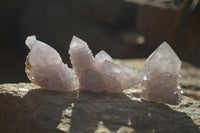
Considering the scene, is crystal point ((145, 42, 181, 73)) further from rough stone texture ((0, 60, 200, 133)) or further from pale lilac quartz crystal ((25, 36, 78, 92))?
pale lilac quartz crystal ((25, 36, 78, 92))

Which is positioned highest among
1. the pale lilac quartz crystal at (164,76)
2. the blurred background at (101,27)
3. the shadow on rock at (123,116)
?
the blurred background at (101,27)

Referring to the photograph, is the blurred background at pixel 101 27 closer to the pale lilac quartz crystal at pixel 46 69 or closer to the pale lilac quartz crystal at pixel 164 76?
the pale lilac quartz crystal at pixel 164 76

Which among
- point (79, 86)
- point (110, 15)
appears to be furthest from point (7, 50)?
point (79, 86)

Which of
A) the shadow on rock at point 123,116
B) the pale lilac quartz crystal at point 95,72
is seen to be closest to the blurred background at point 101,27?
the pale lilac quartz crystal at point 95,72

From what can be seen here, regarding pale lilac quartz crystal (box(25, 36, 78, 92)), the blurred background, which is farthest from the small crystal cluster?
the blurred background

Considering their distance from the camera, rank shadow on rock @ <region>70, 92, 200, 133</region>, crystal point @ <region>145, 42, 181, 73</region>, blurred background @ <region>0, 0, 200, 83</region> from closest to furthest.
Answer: shadow on rock @ <region>70, 92, 200, 133</region>, crystal point @ <region>145, 42, 181, 73</region>, blurred background @ <region>0, 0, 200, 83</region>

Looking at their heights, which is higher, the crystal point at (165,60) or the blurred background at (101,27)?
the blurred background at (101,27)

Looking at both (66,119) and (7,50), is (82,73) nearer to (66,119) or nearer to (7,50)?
(66,119)
